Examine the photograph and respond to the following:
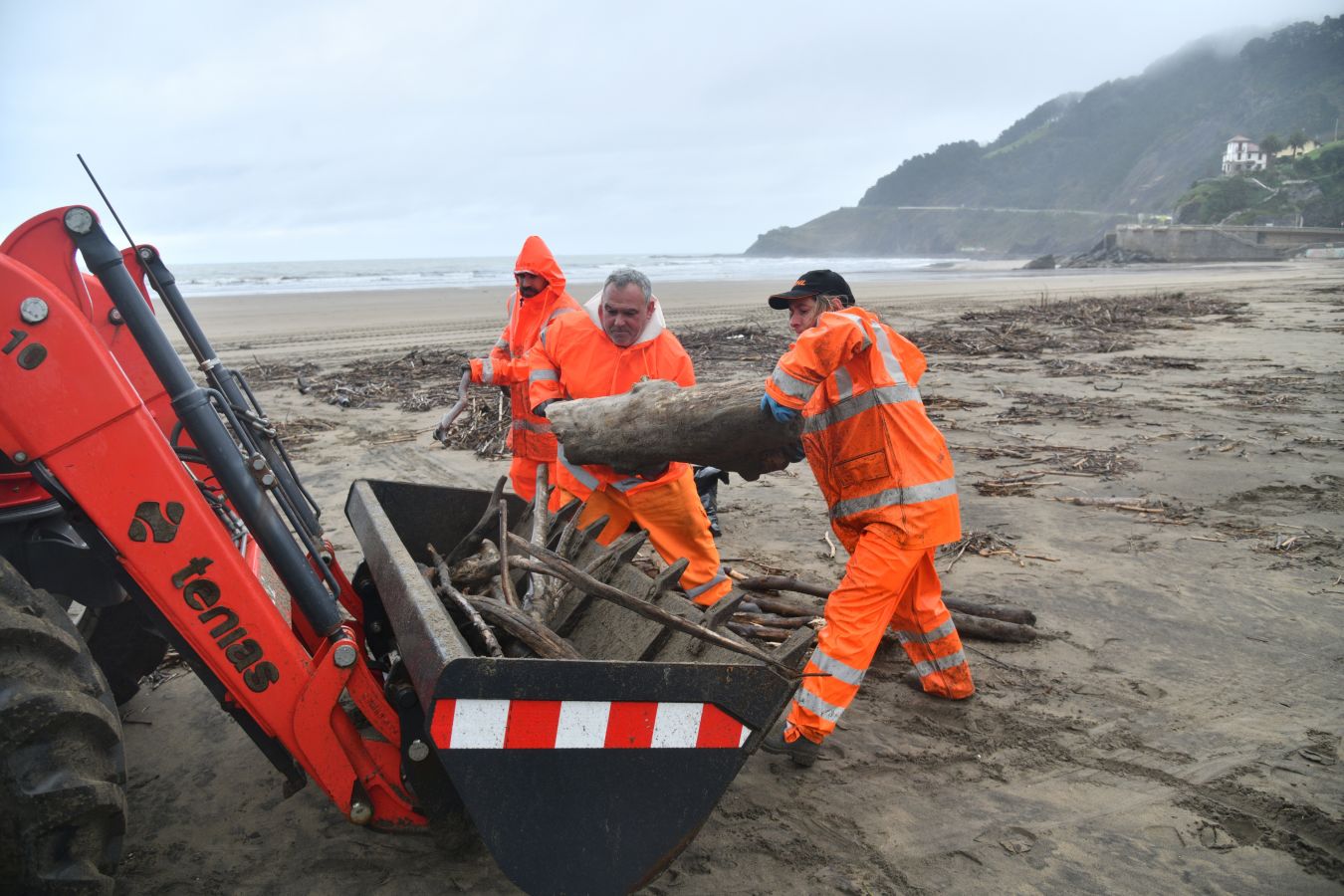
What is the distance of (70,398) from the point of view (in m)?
2.17

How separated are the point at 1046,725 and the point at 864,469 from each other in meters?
1.25

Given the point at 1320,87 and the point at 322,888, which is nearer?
the point at 322,888

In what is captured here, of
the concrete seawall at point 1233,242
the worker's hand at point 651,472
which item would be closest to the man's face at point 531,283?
the worker's hand at point 651,472

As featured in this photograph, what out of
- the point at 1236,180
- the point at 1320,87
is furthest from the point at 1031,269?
the point at 1320,87

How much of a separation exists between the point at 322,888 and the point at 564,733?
42.3 inches

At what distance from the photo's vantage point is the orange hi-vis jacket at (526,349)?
4820mm

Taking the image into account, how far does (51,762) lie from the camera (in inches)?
80.6

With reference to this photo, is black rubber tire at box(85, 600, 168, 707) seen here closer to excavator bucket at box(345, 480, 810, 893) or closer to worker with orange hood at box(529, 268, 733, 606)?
excavator bucket at box(345, 480, 810, 893)

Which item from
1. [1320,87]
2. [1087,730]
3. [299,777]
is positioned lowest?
[1320,87]

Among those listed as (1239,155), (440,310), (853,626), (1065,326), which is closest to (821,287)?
(853,626)

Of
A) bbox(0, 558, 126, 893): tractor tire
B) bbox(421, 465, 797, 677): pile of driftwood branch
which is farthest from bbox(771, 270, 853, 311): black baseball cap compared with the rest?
bbox(0, 558, 126, 893): tractor tire

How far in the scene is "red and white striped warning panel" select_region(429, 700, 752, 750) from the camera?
6.93 feet

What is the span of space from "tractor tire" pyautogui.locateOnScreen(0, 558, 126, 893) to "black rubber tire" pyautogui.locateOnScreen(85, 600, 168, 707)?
1299mm

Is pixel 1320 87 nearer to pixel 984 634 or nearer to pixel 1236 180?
pixel 1236 180
